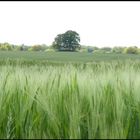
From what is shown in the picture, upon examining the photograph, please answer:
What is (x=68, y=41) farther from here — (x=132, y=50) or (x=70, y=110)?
(x=70, y=110)

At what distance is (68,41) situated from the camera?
39562mm

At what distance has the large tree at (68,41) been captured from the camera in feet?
129

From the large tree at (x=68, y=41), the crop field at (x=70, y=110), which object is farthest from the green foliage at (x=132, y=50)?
the crop field at (x=70, y=110)

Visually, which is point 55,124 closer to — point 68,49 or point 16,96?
point 16,96

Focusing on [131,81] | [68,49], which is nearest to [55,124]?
[131,81]

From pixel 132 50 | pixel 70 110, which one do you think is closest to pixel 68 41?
pixel 132 50

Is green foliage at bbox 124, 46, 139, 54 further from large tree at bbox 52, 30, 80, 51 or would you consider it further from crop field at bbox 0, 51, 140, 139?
crop field at bbox 0, 51, 140, 139

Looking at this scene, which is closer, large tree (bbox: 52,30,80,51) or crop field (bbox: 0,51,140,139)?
crop field (bbox: 0,51,140,139)

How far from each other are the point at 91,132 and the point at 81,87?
260mm

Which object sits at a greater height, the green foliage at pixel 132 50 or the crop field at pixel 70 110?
the crop field at pixel 70 110

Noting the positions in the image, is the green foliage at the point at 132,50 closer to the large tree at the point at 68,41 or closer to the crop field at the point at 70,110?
the large tree at the point at 68,41

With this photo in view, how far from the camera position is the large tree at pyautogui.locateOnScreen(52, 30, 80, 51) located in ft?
129

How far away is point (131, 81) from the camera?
49.0 inches

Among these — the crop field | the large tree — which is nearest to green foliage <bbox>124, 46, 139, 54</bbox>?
the large tree
